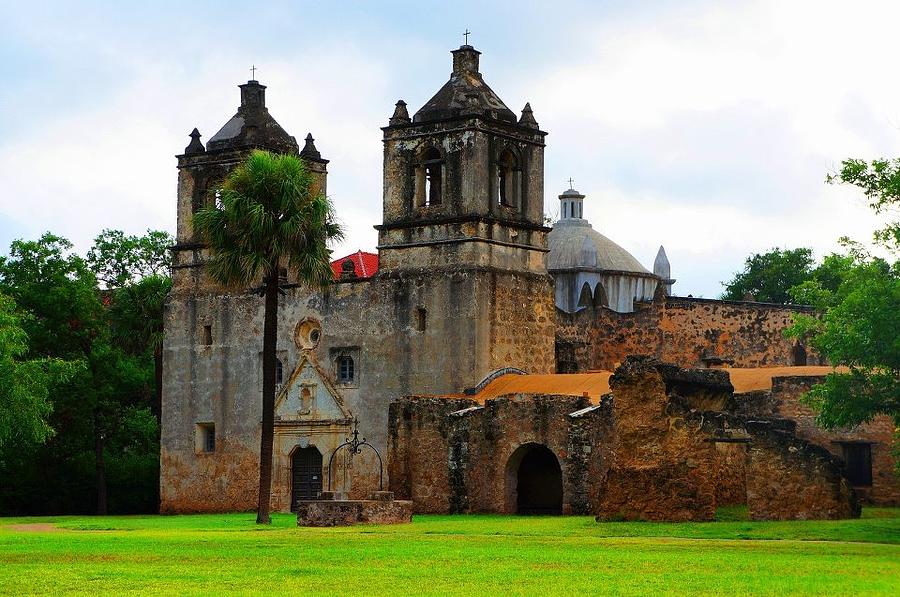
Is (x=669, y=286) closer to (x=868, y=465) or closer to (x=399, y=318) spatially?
(x=399, y=318)

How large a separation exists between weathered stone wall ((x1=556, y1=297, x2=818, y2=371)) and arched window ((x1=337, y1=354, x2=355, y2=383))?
21.6ft

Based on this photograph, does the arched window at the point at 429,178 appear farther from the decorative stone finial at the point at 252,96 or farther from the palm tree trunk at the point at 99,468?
the palm tree trunk at the point at 99,468

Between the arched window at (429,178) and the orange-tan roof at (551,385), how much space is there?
18.3ft

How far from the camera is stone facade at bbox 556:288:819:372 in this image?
53.1m

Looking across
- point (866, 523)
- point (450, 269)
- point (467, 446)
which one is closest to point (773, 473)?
point (866, 523)

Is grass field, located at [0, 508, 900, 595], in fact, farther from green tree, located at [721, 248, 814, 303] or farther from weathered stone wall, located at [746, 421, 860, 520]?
green tree, located at [721, 248, 814, 303]

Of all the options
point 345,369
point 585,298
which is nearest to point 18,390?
point 345,369

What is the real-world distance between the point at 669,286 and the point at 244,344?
29127mm

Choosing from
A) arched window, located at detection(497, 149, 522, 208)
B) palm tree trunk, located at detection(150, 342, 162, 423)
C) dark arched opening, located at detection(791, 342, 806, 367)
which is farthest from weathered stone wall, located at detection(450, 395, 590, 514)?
palm tree trunk, located at detection(150, 342, 162, 423)

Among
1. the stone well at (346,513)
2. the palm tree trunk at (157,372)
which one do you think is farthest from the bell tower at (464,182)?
the stone well at (346,513)

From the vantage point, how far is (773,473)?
32219 mm

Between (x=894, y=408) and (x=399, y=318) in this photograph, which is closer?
(x=894, y=408)

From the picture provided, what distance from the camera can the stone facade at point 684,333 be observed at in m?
53.1

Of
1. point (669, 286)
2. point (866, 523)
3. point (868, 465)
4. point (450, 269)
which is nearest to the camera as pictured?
point (866, 523)
